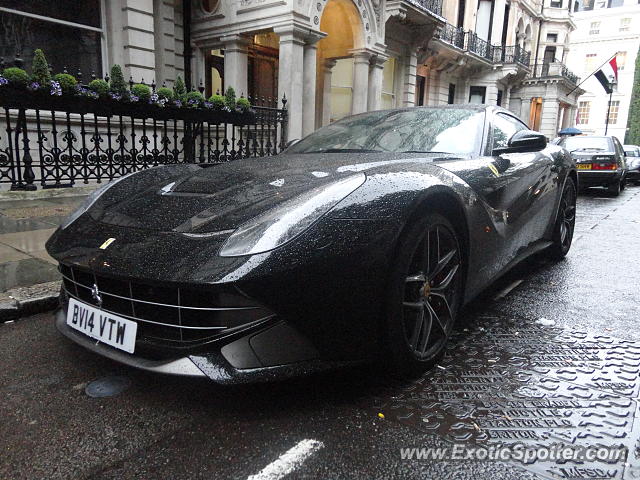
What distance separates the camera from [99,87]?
6773 mm

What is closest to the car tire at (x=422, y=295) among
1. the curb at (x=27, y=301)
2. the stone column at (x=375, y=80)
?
the curb at (x=27, y=301)

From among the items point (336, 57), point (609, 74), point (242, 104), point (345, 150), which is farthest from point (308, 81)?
point (609, 74)

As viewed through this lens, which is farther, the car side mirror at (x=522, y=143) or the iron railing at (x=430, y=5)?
the iron railing at (x=430, y=5)

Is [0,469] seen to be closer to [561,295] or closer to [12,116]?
[561,295]

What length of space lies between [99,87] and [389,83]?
1459cm

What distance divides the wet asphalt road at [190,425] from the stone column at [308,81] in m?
9.89

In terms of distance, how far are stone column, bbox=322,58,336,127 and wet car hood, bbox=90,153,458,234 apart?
13089mm

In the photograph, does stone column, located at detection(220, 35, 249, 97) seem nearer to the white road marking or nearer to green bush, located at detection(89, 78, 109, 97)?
green bush, located at detection(89, 78, 109, 97)

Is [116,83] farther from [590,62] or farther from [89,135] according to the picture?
[590,62]

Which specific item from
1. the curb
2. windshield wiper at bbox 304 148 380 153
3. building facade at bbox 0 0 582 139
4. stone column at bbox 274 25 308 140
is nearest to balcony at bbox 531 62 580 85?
building facade at bbox 0 0 582 139

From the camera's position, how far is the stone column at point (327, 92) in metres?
15.2

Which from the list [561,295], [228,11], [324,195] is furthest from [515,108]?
[324,195]

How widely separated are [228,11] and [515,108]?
26.6m

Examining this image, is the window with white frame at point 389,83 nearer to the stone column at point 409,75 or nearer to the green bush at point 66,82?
the stone column at point 409,75
